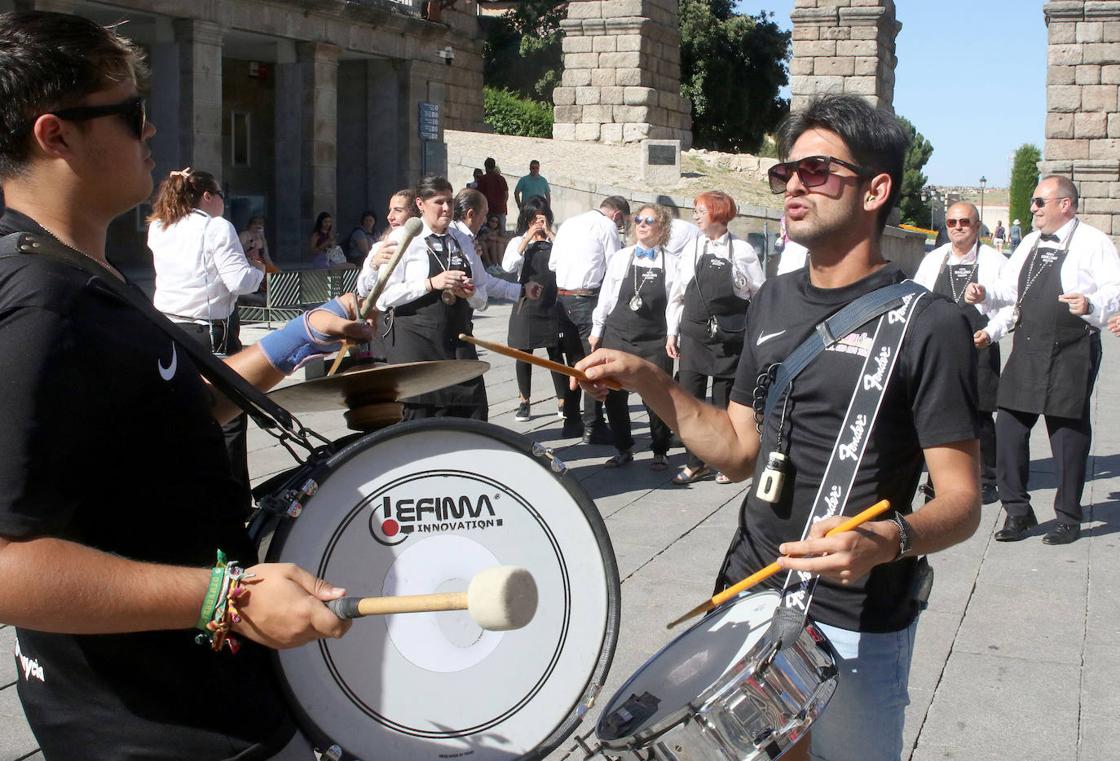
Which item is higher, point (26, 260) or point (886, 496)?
point (26, 260)

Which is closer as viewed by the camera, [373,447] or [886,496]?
[373,447]

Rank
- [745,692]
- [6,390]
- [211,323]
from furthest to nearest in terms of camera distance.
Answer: [211,323] < [745,692] < [6,390]

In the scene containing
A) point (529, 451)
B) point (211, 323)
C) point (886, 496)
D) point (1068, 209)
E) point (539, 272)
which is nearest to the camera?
point (529, 451)

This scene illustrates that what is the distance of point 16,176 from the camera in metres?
1.80

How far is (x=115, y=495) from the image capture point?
5.74 feet

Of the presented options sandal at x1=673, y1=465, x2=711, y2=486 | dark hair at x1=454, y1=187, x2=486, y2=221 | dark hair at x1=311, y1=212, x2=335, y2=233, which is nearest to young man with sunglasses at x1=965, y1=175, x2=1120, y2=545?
sandal at x1=673, y1=465, x2=711, y2=486

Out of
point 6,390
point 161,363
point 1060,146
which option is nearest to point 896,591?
point 161,363

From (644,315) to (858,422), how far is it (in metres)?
6.23

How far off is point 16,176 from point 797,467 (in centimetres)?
161

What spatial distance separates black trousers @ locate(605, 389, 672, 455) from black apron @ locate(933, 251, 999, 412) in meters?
2.04

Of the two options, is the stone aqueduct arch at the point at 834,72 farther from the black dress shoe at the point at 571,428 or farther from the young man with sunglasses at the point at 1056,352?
the young man with sunglasses at the point at 1056,352

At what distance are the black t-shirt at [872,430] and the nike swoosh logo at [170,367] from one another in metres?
1.32

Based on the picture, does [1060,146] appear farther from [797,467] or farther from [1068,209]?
[797,467]

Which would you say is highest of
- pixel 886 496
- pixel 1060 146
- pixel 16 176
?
pixel 1060 146
